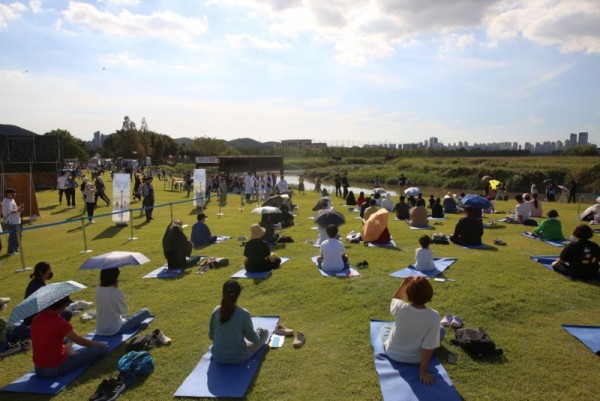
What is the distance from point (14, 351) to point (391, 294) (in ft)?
22.0

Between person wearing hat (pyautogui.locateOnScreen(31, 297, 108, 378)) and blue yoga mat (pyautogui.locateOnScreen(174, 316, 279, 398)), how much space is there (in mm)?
1666

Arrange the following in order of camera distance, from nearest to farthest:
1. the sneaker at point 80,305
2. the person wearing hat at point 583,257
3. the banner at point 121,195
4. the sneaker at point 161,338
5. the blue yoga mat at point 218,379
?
the blue yoga mat at point 218,379
the sneaker at point 161,338
the sneaker at point 80,305
the person wearing hat at point 583,257
the banner at point 121,195

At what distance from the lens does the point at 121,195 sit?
1725 centimetres

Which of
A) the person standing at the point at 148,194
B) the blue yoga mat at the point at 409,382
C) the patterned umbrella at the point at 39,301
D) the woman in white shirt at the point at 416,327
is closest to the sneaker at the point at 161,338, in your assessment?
the patterned umbrella at the point at 39,301

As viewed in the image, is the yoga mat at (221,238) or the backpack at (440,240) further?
the yoga mat at (221,238)

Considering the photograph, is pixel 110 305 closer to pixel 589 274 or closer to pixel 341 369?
pixel 341 369

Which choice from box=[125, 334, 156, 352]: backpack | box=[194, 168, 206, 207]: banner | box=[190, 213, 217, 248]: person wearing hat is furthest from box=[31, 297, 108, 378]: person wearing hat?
box=[194, 168, 206, 207]: banner

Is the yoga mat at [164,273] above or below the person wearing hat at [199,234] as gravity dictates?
below

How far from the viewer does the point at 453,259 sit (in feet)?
34.4

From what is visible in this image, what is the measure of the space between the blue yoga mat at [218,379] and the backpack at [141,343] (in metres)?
1.04

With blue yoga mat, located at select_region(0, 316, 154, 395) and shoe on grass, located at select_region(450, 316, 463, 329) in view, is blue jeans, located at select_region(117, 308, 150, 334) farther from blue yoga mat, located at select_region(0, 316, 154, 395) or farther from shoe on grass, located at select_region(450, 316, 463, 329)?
shoe on grass, located at select_region(450, 316, 463, 329)

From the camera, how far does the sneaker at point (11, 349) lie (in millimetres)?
6104

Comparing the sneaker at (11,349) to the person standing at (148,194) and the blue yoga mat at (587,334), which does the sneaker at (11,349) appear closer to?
the blue yoga mat at (587,334)

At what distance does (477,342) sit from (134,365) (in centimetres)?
492
